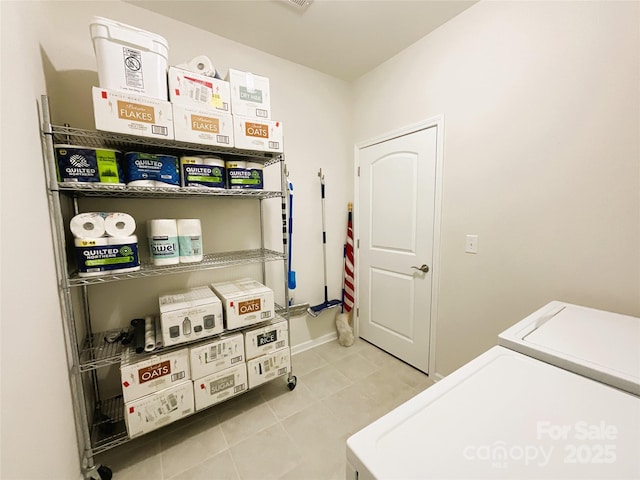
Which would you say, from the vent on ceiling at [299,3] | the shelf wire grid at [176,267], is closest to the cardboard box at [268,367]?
the shelf wire grid at [176,267]

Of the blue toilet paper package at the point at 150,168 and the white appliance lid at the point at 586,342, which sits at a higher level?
the blue toilet paper package at the point at 150,168

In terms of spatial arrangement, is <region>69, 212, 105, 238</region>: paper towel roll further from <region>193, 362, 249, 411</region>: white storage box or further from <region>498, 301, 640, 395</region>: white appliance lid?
<region>498, 301, 640, 395</region>: white appliance lid

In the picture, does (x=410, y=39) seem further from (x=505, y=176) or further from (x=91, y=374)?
(x=91, y=374)

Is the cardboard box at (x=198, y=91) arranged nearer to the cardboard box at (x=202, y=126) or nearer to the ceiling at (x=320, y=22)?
the cardboard box at (x=202, y=126)

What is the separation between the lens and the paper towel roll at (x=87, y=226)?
3.84 feet

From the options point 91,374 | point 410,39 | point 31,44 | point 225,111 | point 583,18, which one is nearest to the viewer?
point 31,44

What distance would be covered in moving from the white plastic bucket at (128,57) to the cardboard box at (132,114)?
0.04m

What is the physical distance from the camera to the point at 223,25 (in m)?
1.75

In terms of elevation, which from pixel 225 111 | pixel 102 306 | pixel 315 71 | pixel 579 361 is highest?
pixel 315 71

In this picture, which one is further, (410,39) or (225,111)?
(410,39)

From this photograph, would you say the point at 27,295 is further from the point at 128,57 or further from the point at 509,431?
the point at 509,431

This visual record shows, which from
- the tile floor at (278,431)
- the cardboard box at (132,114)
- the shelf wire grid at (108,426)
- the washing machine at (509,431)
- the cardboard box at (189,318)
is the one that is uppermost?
the cardboard box at (132,114)

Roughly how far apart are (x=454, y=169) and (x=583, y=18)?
0.86 meters

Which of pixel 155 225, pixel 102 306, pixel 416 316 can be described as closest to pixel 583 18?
pixel 416 316
